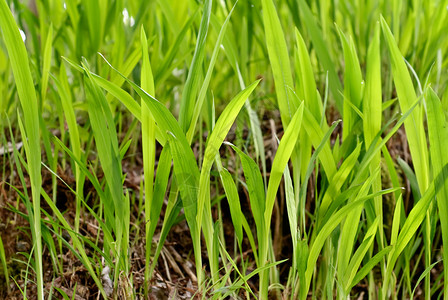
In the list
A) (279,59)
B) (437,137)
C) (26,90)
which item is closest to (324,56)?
(279,59)

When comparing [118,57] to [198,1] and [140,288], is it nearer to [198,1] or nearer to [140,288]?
[198,1]

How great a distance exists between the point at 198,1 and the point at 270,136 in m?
0.37

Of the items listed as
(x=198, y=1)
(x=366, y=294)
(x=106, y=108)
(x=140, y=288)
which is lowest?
(x=366, y=294)

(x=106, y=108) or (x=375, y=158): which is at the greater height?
(x=106, y=108)

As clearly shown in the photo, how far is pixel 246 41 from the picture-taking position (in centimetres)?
105

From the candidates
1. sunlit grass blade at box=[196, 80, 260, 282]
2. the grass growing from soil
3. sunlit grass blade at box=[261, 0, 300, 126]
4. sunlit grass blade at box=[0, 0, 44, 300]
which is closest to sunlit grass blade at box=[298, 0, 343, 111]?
the grass growing from soil

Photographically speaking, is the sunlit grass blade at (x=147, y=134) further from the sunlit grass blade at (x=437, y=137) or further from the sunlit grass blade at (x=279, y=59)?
the sunlit grass blade at (x=437, y=137)

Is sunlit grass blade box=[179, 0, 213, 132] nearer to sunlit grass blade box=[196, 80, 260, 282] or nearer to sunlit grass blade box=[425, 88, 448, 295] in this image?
sunlit grass blade box=[196, 80, 260, 282]

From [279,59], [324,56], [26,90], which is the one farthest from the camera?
[324,56]

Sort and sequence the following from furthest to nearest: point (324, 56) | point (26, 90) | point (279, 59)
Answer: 1. point (324, 56)
2. point (279, 59)
3. point (26, 90)

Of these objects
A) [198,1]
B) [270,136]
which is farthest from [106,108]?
[270,136]

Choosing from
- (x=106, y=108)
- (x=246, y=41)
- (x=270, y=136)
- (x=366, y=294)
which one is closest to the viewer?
(x=106, y=108)

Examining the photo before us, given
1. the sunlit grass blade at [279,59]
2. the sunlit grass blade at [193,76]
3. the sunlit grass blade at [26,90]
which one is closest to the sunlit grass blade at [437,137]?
the sunlit grass blade at [279,59]

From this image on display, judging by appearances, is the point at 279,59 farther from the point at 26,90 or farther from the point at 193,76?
the point at 26,90
